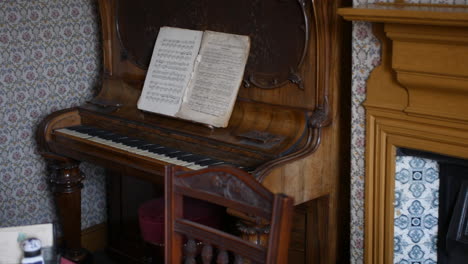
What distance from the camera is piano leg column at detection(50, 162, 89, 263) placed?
3594 millimetres

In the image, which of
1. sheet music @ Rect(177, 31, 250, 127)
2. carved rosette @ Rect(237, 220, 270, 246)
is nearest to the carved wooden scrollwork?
carved rosette @ Rect(237, 220, 270, 246)

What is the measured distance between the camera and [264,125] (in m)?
3.00

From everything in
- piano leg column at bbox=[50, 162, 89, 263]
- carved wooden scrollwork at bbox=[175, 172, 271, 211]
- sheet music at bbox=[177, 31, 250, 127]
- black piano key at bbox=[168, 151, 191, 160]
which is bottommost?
piano leg column at bbox=[50, 162, 89, 263]

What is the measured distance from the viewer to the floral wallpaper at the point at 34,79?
3.68 m

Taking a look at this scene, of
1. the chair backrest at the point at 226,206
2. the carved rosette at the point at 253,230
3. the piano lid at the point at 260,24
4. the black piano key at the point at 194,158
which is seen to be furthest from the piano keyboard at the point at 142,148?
the chair backrest at the point at 226,206

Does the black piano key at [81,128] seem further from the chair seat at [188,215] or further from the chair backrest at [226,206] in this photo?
the chair backrest at [226,206]

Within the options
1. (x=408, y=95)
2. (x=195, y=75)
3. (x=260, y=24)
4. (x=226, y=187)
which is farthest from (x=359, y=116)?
(x=226, y=187)

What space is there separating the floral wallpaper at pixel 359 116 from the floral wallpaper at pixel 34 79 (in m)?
1.77

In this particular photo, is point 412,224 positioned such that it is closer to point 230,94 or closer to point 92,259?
point 230,94

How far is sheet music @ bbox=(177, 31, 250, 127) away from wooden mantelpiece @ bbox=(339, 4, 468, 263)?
0.60 metres

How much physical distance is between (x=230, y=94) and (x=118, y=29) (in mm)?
947

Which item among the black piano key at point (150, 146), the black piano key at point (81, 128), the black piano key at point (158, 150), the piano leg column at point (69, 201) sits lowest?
the piano leg column at point (69, 201)

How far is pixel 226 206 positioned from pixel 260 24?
1.28m

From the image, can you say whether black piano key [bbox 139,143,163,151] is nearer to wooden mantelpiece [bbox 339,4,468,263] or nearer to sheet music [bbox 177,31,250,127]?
sheet music [bbox 177,31,250,127]
